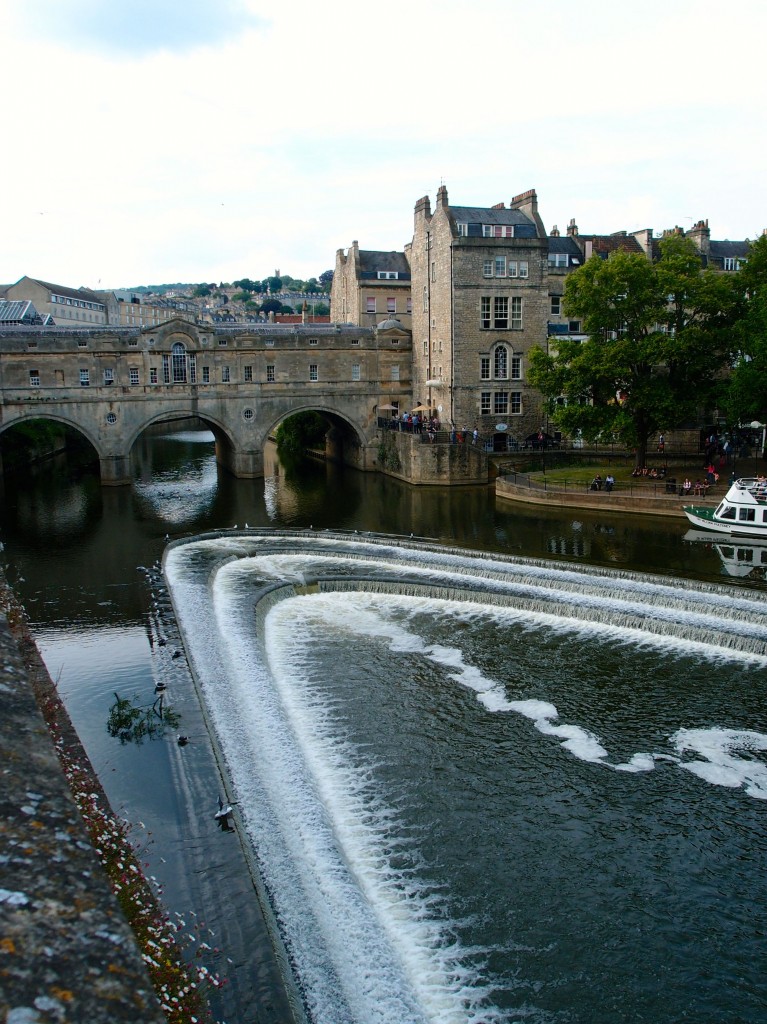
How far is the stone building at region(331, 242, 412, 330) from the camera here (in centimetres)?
7150

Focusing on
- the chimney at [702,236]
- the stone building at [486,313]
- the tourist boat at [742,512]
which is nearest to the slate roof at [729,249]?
the chimney at [702,236]

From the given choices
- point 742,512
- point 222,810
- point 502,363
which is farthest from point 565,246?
point 222,810

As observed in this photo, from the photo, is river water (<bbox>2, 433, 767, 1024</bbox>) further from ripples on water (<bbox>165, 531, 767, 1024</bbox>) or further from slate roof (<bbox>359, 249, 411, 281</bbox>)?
slate roof (<bbox>359, 249, 411, 281</bbox>)

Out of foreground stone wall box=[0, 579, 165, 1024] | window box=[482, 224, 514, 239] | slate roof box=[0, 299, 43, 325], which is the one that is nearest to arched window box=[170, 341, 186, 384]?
slate roof box=[0, 299, 43, 325]

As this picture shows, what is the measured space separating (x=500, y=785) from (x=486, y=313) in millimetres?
42993

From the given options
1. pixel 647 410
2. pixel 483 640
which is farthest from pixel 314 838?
pixel 647 410

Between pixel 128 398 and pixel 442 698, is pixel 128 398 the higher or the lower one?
the higher one

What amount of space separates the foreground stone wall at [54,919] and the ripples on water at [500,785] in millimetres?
5179

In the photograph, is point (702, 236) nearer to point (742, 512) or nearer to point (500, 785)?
point (742, 512)

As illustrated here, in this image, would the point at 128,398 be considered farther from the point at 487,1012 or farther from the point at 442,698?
Result: the point at 487,1012

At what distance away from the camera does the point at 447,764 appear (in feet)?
57.3

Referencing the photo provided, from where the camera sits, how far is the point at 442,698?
2052 cm

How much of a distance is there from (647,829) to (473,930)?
167 inches

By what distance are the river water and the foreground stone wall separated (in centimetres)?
419
